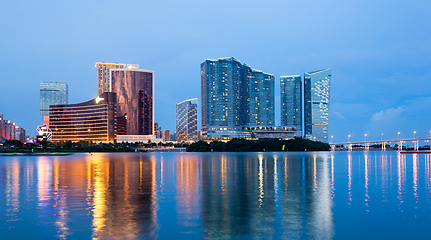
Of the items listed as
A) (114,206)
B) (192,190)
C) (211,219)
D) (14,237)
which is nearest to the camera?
(14,237)

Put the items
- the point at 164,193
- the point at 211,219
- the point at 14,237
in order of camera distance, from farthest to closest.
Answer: the point at 164,193, the point at 211,219, the point at 14,237

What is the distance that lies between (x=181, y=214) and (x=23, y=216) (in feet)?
24.8

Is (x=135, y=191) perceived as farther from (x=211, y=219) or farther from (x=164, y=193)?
(x=211, y=219)

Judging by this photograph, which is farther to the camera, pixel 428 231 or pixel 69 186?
pixel 69 186

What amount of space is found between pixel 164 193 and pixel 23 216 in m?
9.59

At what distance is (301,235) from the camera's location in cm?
1320

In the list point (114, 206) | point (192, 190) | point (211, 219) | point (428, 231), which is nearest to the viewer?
point (428, 231)

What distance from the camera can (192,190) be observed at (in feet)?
85.4

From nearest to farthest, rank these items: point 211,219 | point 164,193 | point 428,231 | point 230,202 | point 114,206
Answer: point 428,231 < point 211,219 < point 114,206 < point 230,202 < point 164,193

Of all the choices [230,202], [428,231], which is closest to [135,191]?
[230,202]

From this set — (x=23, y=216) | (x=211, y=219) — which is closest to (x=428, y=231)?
(x=211, y=219)

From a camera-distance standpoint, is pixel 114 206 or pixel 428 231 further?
pixel 114 206

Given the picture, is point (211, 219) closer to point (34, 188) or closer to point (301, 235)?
point (301, 235)

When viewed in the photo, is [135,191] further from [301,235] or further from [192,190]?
[301,235]
